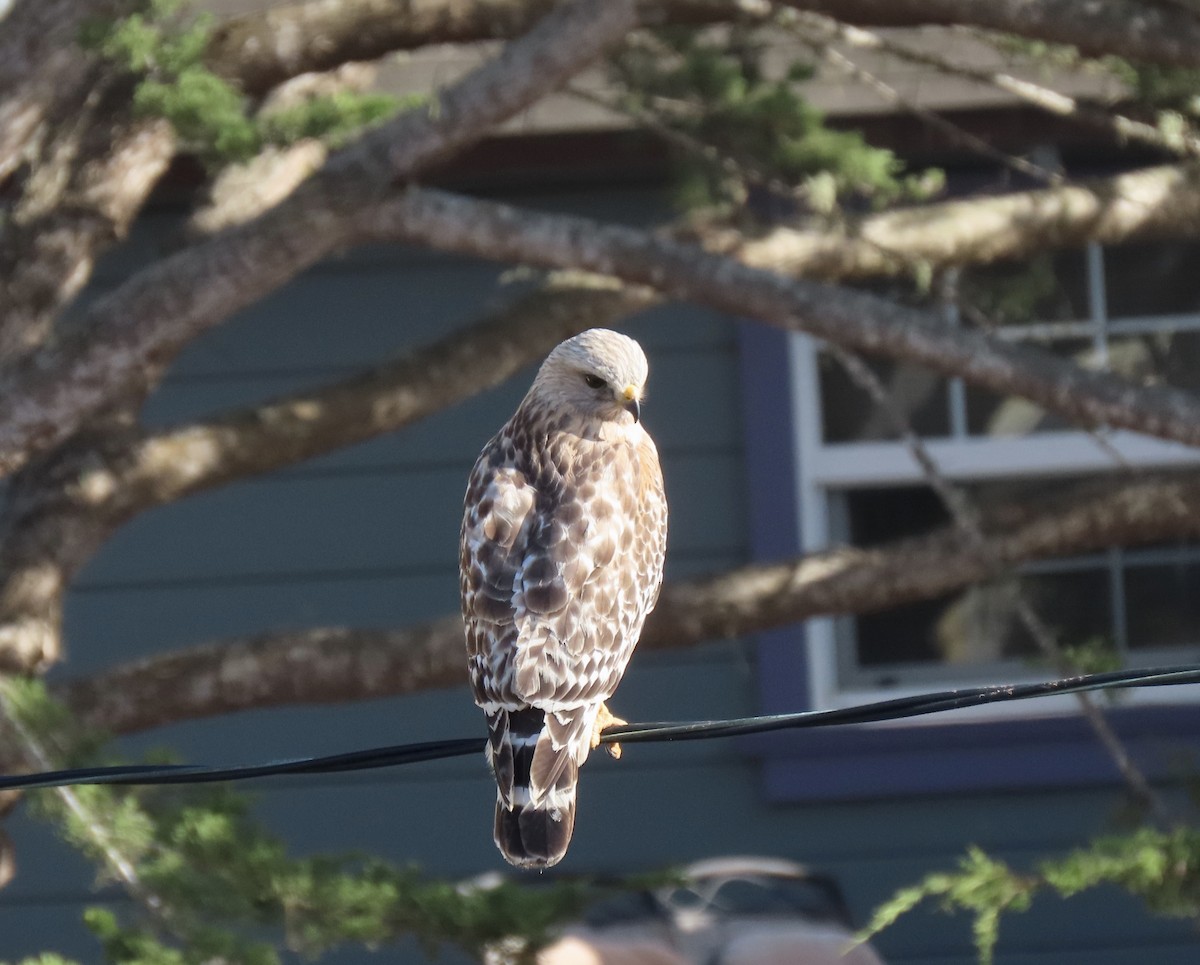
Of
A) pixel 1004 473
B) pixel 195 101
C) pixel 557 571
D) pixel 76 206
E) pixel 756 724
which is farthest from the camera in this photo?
pixel 1004 473

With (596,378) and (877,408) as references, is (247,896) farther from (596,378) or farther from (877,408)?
(877,408)

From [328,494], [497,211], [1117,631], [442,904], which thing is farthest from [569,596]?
[1117,631]

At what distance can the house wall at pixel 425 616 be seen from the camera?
16.6 ft

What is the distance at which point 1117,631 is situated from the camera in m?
5.30

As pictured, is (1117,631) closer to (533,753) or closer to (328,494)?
(328,494)

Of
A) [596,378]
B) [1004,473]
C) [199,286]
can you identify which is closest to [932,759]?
[1004,473]

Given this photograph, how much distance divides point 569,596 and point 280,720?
2.79 meters

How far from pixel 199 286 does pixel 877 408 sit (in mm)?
2603

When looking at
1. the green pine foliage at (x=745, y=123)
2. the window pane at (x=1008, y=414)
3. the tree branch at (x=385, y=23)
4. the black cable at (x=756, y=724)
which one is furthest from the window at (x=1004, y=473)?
the black cable at (x=756, y=724)

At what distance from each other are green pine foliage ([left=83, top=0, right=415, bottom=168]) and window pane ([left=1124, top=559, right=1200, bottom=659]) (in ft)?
11.1

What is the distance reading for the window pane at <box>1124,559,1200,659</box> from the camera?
5324 millimetres

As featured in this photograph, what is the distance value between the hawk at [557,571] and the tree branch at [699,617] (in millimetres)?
853

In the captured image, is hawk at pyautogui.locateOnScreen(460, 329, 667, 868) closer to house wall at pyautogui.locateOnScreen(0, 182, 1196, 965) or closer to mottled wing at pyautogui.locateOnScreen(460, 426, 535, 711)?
mottled wing at pyautogui.locateOnScreen(460, 426, 535, 711)

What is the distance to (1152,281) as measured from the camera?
5293 millimetres
